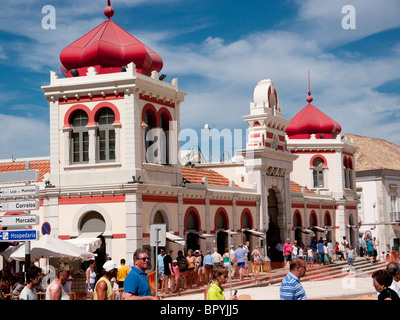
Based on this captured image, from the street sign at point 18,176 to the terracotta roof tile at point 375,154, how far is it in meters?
44.3

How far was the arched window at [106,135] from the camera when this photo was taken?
25.0 meters

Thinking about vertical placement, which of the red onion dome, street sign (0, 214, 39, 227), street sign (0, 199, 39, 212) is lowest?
street sign (0, 214, 39, 227)

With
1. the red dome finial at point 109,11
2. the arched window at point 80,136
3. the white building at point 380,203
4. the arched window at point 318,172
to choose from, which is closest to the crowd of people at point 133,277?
the arched window at point 80,136

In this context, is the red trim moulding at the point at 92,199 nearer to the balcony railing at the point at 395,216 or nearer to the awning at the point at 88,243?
the awning at the point at 88,243

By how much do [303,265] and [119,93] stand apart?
1748 centimetres

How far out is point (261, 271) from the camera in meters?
28.2

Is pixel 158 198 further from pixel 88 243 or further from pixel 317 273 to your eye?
pixel 317 273

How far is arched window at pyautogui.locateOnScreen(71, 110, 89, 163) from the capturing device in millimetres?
25391

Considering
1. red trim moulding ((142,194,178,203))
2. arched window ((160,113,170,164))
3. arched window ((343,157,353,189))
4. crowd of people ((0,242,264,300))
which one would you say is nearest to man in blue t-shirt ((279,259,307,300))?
crowd of people ((0,242,264,300))

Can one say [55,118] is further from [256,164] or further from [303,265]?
[303,265]

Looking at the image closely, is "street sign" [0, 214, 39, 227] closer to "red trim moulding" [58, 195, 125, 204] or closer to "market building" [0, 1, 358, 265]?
"market building" [0, 1, 358, 265]

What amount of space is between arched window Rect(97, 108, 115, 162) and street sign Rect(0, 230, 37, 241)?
36.3ft
